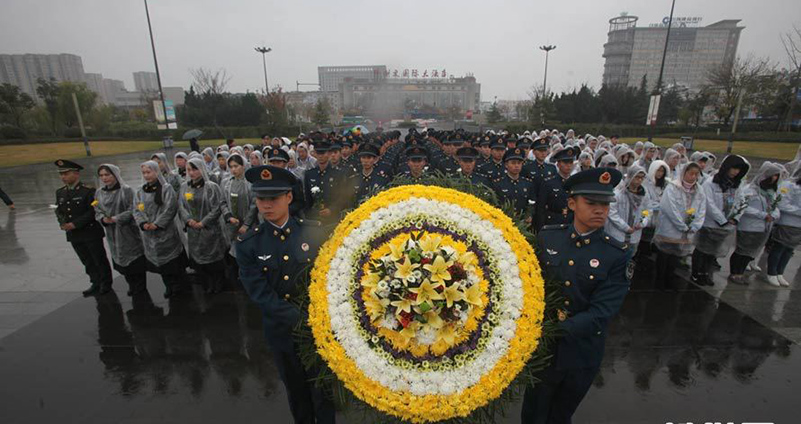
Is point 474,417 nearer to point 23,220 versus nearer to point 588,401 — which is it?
point 588,401

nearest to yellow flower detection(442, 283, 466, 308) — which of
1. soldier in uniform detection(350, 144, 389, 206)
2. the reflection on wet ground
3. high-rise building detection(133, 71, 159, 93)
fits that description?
the reflection on wet ground

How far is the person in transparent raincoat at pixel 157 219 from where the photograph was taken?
521 cm

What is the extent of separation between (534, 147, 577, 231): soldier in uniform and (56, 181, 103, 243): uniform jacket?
6698mm

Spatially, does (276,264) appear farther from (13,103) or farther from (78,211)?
(13,103)

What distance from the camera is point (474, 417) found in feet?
7.05

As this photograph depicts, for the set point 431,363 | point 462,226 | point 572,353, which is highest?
point 462,226

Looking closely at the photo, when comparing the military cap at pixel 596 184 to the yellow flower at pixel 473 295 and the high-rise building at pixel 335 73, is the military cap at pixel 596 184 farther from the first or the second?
the high-rise building at pixel 335 73

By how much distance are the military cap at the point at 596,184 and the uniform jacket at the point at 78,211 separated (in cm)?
636

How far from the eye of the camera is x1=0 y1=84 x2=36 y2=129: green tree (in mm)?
32938

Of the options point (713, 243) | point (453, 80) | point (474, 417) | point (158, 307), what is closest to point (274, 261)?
point (474, 417)

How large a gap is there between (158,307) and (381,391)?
476 cm

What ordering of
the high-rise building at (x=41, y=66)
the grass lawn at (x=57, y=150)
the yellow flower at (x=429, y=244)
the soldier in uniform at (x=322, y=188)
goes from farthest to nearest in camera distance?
the high-rise building at (x=41, y=66) < the grass lawn at (x=57, y=150) < the soldier in uniform at (x=322, y=188) < the yellow flower at (x=429, y=244)

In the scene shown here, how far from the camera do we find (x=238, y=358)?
415cm

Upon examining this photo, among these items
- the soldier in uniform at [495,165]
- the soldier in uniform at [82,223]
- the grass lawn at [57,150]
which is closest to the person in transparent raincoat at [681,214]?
the soldier in uniform at [495,165]
